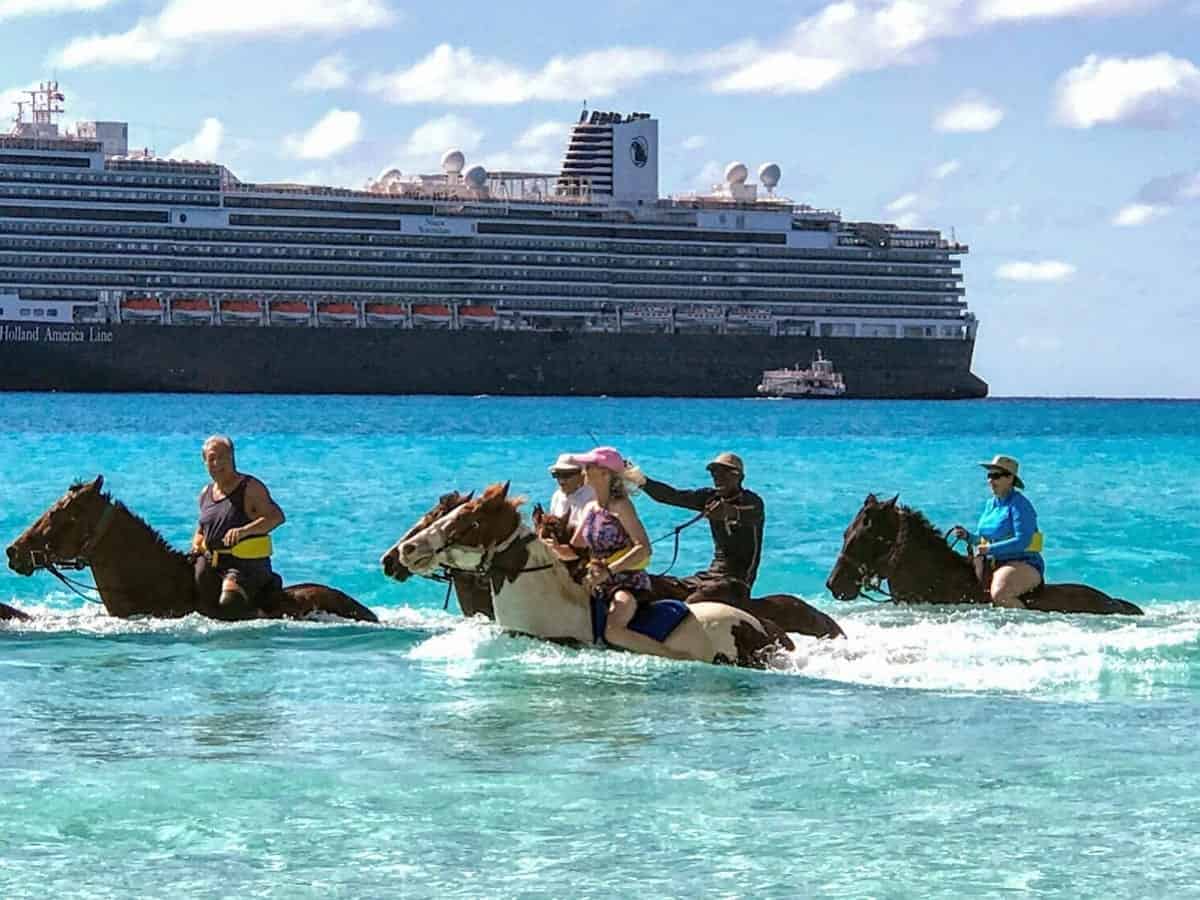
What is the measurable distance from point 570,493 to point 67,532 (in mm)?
3034

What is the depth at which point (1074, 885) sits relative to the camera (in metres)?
7.51

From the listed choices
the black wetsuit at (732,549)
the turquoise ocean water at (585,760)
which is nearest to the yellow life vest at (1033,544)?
the turquoise ocean water at (585,760)

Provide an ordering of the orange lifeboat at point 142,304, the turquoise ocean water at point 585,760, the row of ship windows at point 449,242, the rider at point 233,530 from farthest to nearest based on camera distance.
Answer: the row of ship windows at point 449,242, the orange lifeboat at point 142,304, the rider at point 233,530, the turquoise ocean water at point 585,760

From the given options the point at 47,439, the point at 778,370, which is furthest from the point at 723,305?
the point at 47,439

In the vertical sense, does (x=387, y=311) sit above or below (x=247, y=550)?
above

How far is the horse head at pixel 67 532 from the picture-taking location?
486 inches

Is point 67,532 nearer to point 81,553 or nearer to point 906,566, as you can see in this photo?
point 81,553

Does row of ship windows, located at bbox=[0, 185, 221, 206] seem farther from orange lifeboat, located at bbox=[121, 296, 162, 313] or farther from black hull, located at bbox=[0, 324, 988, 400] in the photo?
black hull, located at bbox=[0, 324, 988, 400]

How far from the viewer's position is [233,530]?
12.5 metres

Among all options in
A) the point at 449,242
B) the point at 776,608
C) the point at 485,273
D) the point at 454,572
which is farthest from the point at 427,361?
the point at 454,572

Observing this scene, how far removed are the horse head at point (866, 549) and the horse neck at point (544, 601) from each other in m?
3.14

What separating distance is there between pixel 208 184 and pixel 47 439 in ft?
A: 170

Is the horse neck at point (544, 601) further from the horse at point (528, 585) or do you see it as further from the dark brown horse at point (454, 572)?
the dark brown horse at point (454, 572)

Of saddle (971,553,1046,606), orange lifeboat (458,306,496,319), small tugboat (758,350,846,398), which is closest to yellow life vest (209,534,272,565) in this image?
saddle (971,553,1046,606)
